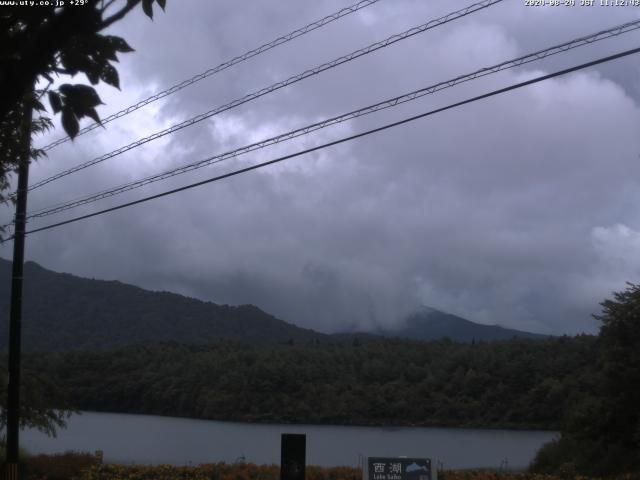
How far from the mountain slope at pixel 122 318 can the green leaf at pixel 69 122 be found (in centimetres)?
4675

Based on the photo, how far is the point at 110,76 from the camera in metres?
4.39

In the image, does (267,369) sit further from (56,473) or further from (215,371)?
(56,473)

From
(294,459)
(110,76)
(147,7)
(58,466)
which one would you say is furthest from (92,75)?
(58,466)

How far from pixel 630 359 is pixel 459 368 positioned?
35.3ft

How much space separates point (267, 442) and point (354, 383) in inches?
246

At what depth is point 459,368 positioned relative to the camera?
32000 millimetres

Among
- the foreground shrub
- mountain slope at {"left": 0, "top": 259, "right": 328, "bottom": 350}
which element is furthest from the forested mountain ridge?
the foreground shrub

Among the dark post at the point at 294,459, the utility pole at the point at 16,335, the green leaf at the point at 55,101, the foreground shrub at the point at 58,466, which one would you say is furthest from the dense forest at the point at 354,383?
the green leaf at the point at 55,101

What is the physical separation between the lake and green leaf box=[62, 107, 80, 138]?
1822cm

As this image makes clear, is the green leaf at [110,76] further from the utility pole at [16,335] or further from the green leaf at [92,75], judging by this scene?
the utility pole at [16,335]

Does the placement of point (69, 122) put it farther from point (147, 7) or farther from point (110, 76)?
point (147, 7)

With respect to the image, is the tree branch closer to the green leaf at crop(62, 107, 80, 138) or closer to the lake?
the green leaf at crop(62, 107, 80, 138)

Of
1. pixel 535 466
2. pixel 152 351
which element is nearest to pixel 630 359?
pixel 535 466

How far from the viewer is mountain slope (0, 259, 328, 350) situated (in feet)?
199
